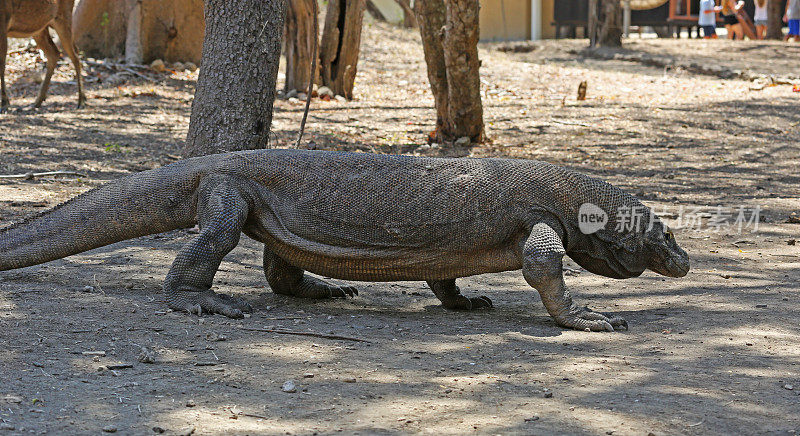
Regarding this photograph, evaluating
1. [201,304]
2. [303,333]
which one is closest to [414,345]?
[303,333]

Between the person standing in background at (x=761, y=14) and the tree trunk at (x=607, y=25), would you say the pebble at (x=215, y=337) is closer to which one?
the tree trunk at (x=607, y=25)

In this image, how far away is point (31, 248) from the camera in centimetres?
437

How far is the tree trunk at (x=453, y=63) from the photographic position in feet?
28.5

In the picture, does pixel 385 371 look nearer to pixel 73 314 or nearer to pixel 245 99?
pixel 73 314

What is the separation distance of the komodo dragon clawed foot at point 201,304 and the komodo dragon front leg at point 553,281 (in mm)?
1343

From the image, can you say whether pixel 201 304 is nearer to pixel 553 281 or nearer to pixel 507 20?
pixel 553 281

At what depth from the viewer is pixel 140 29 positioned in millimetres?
13492

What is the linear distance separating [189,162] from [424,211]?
1.18m

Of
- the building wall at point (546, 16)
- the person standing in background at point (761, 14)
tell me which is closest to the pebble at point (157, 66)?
the building wall at point (546, 16)

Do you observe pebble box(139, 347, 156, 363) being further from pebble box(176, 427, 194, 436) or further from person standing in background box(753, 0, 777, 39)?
person standing in background box(753, 0, 777, 39)

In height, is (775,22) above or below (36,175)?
above

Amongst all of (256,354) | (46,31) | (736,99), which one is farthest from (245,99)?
(736,99)

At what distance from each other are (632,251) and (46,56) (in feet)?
30.8

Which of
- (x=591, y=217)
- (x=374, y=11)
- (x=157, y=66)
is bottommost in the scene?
(x=591, y=217)
